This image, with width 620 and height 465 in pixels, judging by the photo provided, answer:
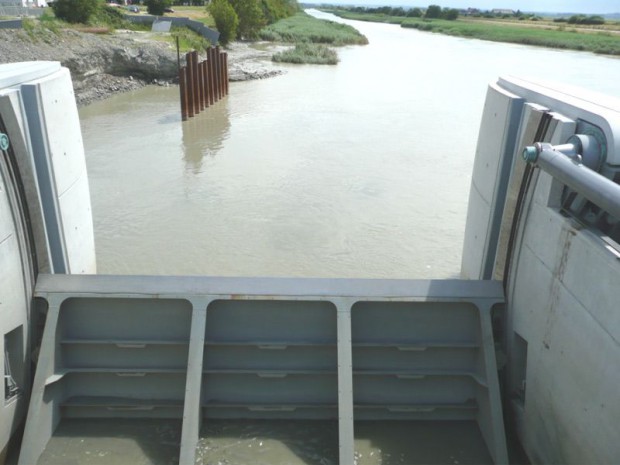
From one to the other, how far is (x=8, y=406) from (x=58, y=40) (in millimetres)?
18214

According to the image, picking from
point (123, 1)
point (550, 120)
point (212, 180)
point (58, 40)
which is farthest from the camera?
point (123, 1)

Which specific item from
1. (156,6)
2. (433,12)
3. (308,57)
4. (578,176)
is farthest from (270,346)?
(433,12)

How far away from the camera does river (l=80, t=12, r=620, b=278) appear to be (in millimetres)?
7137

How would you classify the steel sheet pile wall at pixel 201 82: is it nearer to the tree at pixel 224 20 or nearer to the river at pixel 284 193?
the river at pixel 284 193

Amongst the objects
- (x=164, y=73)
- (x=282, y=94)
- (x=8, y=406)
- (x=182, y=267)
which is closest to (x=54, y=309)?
(x=8, y=406)

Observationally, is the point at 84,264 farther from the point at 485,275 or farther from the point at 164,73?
the point at 164,73

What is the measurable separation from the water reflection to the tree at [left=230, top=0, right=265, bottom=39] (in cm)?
2366

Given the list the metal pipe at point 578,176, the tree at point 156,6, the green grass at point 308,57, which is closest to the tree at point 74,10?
the green grass at point 308,57

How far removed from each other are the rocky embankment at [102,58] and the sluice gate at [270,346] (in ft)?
49.3

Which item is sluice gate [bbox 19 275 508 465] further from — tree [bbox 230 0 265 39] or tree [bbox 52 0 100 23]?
tree [bbox 230 0 265 39]

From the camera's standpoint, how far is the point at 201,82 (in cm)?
1658

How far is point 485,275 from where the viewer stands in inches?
180

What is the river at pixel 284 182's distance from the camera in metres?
7.14

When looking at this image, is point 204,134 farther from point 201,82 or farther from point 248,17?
point 248,17
